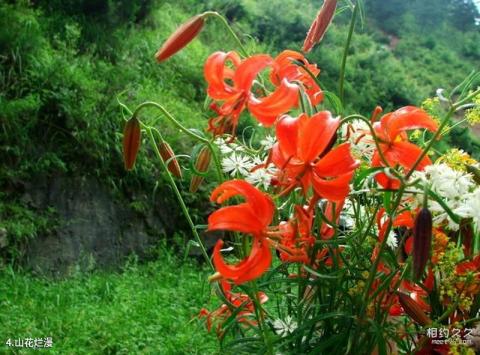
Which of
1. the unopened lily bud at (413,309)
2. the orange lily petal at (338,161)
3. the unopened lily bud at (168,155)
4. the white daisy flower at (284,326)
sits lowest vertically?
the white daisy flower at (284,326)

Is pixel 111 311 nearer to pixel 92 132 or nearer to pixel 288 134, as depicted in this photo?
pixel 92 132

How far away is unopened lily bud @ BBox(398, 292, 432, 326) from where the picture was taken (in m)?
0.49

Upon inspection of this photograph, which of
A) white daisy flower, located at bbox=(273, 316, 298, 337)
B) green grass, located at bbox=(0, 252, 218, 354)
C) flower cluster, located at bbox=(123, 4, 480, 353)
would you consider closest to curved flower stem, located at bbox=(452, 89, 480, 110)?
flower cluster, located at bbox=(123, 4, 480, 353)

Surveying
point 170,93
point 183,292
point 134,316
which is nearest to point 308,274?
point 134,316

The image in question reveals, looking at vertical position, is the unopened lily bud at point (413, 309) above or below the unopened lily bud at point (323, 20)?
below

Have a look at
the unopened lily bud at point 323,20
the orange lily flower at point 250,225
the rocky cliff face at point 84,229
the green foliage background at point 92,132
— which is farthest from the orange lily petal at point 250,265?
the rocky cliff face at point 84,229

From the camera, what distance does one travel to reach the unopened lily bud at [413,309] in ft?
1.59

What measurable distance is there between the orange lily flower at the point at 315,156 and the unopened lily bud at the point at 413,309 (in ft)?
0.35

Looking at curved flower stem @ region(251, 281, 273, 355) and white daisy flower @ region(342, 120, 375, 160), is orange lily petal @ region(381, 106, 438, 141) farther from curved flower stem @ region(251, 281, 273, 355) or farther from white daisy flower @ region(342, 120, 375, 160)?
curved flower stem @ region(251, 281, 273, 355)

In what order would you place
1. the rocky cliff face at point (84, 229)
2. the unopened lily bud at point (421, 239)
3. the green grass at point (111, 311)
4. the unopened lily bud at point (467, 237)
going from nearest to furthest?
1. the unopened lily bud at point (421, 239)
2. the unopened lily bud at point (467, 237)
3. the green grass at point (111, 311)
4. the rocky cliff face at point (84, 229)

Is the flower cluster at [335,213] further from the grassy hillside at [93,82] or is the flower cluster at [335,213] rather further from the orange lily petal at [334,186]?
the grassy hillside at [93,82]

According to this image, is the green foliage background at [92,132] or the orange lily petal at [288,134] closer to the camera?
the orange lily petal at [288,134]

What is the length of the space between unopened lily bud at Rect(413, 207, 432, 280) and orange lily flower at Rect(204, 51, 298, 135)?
12 centimetres

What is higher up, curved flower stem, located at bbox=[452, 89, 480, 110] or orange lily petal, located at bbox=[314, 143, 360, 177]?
curved flower stem, located at bbox=[452, 89, 480, 110]
